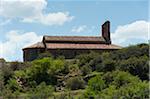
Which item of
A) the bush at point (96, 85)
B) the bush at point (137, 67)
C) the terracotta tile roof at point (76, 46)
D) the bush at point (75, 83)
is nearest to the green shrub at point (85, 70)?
the bush at point (137, 67)

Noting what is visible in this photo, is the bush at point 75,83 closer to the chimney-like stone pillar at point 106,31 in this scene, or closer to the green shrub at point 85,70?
the green shrub at point 85,70

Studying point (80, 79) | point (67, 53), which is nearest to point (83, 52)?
point (67, 53)

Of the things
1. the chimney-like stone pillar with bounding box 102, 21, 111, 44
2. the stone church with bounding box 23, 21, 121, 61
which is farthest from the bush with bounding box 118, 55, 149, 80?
the chimney-like stone pillar with bounding box 102, 21, 111, 44

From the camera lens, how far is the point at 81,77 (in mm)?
52906

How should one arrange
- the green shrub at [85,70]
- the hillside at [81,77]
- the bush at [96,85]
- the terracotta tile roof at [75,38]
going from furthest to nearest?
the terracotta tile roof at [75,38], the green shrub at [85,70], the bush at [96,85], the hillside at [81,77]

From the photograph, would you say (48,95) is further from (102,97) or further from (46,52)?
(46,52)

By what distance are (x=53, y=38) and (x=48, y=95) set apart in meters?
37.1

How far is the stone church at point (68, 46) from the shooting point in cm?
7312

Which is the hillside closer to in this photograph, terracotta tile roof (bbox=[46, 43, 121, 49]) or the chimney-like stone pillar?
terracotta tile roof (bbox=[46, 43, 121, 49])

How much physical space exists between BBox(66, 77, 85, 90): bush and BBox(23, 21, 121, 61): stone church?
2148 centimetres

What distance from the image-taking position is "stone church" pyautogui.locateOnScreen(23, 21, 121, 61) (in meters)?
73.1

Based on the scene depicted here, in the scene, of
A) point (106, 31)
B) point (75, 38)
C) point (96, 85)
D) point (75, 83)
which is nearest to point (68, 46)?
point (75, 38)

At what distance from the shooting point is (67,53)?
73312mm

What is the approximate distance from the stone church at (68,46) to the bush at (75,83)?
21476 mm
